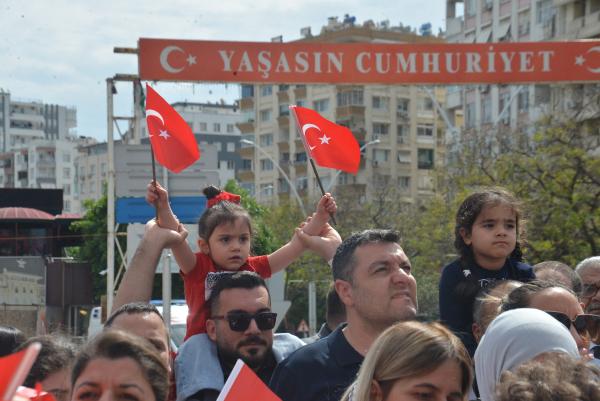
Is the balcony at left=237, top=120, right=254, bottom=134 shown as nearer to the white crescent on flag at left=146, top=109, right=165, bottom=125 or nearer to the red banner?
the red banner

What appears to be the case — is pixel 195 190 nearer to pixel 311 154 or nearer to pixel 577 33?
pixel 311 154

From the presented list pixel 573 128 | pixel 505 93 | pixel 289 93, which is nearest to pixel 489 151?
pixel 573 128

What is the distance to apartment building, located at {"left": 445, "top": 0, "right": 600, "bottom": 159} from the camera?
51156 millimetres

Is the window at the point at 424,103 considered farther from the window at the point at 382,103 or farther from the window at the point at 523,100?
the window at the point at 523,100

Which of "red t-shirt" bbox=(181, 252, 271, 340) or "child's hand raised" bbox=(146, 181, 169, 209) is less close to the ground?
"child's hand raised" bbox=(146, 181, 169, 209)

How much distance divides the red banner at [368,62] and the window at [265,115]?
260 feet

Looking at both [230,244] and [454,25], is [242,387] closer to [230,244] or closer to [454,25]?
[230,244]

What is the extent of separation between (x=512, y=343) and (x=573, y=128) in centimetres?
2509

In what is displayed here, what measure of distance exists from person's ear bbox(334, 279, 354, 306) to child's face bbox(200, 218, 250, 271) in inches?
44.1

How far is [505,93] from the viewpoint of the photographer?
5925cm

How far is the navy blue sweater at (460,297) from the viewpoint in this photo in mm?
5410

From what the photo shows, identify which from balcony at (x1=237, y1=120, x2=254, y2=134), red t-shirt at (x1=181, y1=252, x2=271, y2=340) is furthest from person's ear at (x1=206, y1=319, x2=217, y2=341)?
balcony at (x1=237, y1=120, x2=254, y2=134)

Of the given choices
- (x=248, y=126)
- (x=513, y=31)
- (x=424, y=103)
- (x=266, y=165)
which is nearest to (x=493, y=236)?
(x=513, y=31)

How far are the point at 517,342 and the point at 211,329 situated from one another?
192cm
